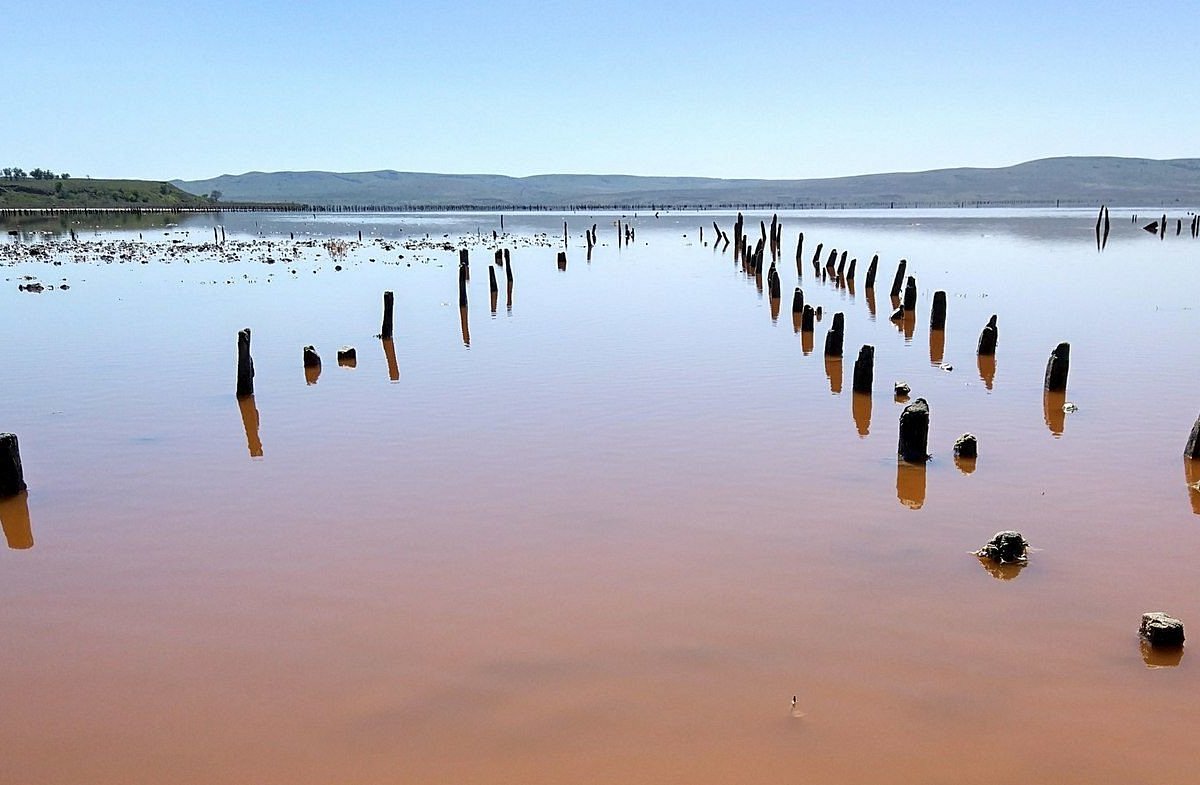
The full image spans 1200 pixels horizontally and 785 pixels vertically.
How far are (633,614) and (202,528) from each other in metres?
5.23

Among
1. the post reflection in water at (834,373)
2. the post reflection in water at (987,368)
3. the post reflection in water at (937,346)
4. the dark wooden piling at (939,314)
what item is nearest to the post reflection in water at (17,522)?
the post reflection in water at (834,373)

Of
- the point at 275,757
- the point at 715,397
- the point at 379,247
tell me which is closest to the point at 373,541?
the point at 275,757

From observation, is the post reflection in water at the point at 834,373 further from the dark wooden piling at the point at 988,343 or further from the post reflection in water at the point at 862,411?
the dark wooden piling at the point at 988,343

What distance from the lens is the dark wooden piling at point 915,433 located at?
12.3 metres

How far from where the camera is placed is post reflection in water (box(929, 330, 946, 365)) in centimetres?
2058

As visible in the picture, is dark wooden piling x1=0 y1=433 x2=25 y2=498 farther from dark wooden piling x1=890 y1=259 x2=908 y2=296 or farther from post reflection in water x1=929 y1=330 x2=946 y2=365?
dark wooden piling x1=890 y1=259 x2=908 y2=296

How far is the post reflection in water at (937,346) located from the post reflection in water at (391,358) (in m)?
11.0

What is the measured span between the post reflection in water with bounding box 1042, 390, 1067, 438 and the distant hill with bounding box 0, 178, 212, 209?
135 m

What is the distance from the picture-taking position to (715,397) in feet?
55.3

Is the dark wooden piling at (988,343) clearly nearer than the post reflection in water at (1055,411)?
No

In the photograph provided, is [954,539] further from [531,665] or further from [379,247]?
[379,247]

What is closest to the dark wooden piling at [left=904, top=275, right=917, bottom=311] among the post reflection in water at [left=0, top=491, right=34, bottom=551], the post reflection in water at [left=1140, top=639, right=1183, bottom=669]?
the post reflection in water at [left=1140, top=639, right=1183, bottom=669]

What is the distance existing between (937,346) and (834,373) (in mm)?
4430

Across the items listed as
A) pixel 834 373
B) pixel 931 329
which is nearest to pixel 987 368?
pixel 834 373
